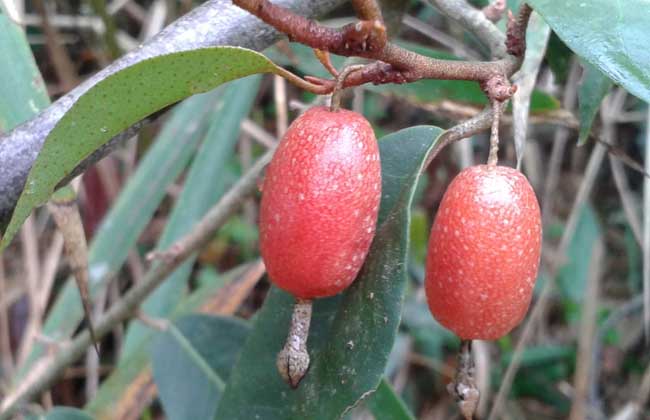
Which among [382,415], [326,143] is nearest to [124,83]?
[326,143]

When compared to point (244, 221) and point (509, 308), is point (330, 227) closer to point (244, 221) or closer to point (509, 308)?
point (509, 308)

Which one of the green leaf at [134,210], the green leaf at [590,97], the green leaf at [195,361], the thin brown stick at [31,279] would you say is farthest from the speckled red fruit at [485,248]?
Answer: the thin brown stick at [31,279]

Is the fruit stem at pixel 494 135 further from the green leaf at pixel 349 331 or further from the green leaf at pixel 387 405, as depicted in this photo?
the green leaf at pixel 387 405

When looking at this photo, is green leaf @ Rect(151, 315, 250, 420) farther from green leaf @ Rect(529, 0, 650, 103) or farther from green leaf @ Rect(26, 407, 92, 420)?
green leaf @ Rect(529, 0, 650, 103)

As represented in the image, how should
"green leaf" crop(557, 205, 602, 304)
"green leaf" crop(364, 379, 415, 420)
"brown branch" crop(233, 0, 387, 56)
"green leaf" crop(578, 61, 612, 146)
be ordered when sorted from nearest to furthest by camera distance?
1. "brown branch" crop(233, 0, 387, 56)
2. "green leaf" crop(578, 61, 612, 146)
3. "green leaf" crop(364, 379, 415, 420)
4. "green leaf" crop(557, 205, 602, 304)

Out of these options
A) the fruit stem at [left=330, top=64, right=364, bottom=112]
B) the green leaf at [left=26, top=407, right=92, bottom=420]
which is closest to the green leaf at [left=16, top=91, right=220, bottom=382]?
the green leaf at [left=26, top=407, right=92, bottom=420]

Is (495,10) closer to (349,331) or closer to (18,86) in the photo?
(349,331)

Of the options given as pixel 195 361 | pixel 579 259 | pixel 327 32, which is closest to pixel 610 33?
pixel 327 32

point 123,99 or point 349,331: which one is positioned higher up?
point 123,99
